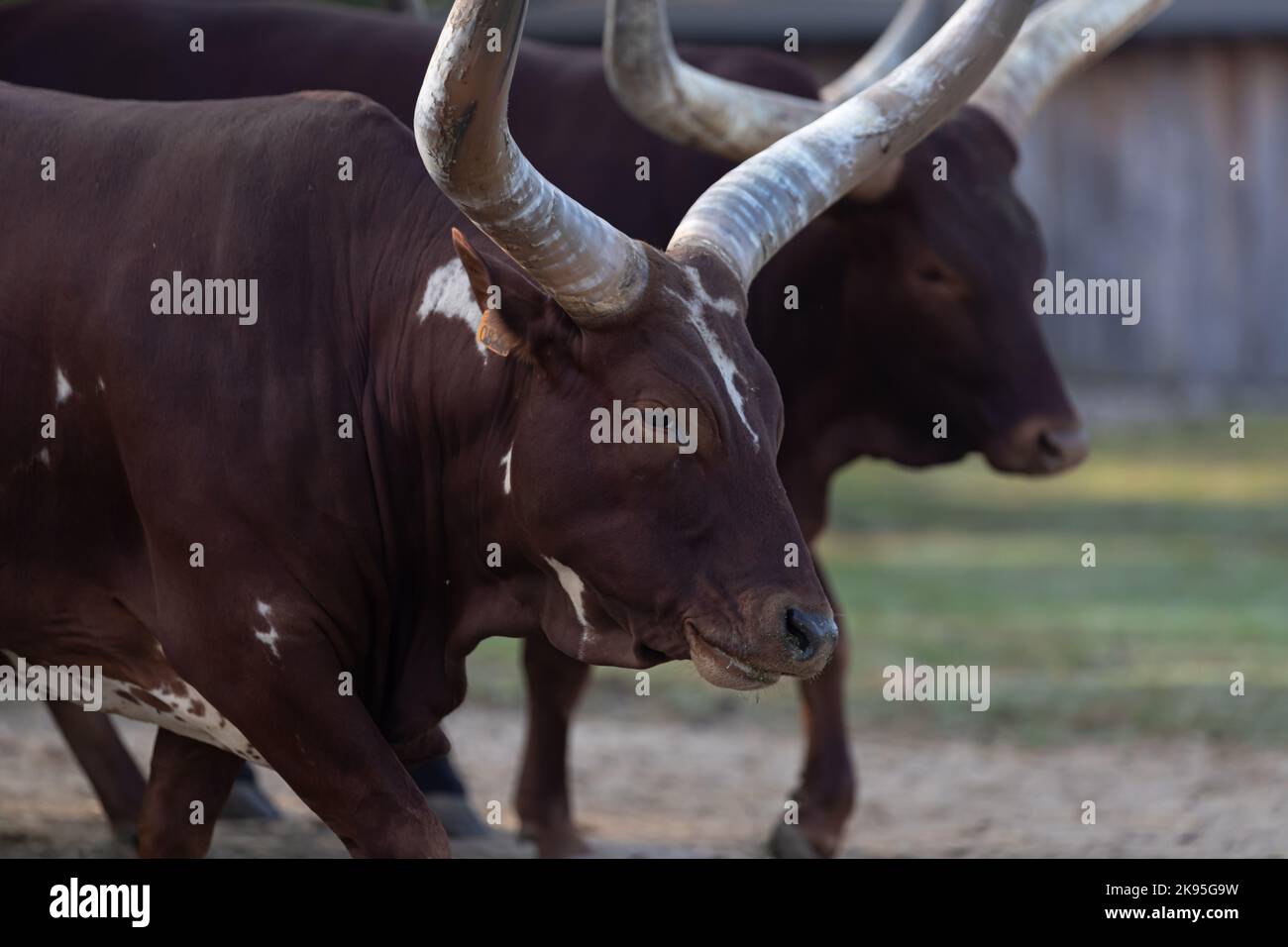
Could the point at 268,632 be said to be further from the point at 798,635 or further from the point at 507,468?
the point at 798,635

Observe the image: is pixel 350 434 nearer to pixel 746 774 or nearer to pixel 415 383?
pixel 415 383

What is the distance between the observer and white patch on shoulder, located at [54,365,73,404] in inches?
146

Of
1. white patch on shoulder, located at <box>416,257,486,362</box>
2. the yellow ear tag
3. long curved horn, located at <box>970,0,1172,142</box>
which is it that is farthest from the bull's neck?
long curved horn, located at <box>970,0,1172,142</box>

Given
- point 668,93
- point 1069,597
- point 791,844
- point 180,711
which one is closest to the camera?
point 180,711

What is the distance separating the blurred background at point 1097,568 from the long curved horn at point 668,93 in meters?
1.38

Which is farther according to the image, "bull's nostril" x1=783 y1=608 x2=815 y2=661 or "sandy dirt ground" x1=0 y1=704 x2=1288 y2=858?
"sandy dirt ground" x1=0 y1=704 x2=1288 y2=858

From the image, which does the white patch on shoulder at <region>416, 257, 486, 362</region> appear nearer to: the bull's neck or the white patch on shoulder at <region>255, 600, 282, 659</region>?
the bull's neck

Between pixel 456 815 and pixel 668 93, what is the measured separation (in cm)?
208

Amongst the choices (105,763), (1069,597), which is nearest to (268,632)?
(105,763)

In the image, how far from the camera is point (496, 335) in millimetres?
3479

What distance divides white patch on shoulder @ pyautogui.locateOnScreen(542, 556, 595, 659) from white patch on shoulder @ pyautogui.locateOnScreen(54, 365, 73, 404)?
0.95 metres
